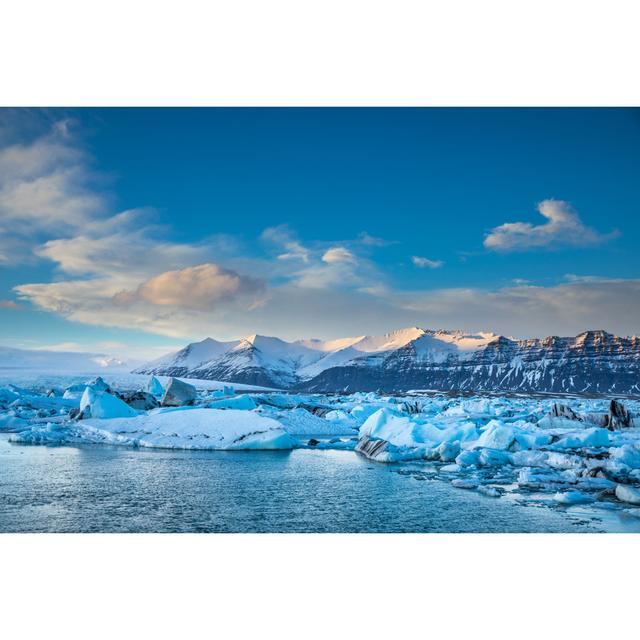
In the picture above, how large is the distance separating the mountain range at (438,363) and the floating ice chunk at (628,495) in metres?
91.1

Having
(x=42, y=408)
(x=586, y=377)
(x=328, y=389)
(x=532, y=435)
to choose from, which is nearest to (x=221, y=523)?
(x=532, y=435)

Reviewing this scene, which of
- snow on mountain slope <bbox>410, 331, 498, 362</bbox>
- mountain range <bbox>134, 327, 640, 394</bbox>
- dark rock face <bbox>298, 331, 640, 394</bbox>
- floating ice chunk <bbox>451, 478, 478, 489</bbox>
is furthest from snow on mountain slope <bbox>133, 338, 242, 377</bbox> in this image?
floating ice chunk <bbox>451, 478, 478, 489</bbox>

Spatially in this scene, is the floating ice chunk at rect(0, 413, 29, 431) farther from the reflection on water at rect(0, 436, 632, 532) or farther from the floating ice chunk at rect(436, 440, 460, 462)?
the floating ice chunk at rect(436, 440, 460, 462)

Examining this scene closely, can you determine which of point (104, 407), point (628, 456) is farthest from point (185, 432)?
point (628, 456)

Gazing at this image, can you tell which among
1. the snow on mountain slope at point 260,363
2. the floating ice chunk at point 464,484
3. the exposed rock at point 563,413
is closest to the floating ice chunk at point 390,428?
the floating ice chunk at point 464,484

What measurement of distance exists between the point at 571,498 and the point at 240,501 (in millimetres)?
4798

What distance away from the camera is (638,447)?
34.6 ft

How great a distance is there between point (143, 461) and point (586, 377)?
120949 mm

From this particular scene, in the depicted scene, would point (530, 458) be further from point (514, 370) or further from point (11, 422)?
point (514, 370)

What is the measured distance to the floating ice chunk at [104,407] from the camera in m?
17.6

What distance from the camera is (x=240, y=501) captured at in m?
7.70

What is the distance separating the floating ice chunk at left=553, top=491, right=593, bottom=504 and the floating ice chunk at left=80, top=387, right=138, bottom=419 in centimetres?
1368

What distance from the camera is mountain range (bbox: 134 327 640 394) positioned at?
110375 millimetres

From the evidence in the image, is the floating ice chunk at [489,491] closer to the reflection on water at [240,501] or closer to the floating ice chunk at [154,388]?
the reflection on water at [240,501]
